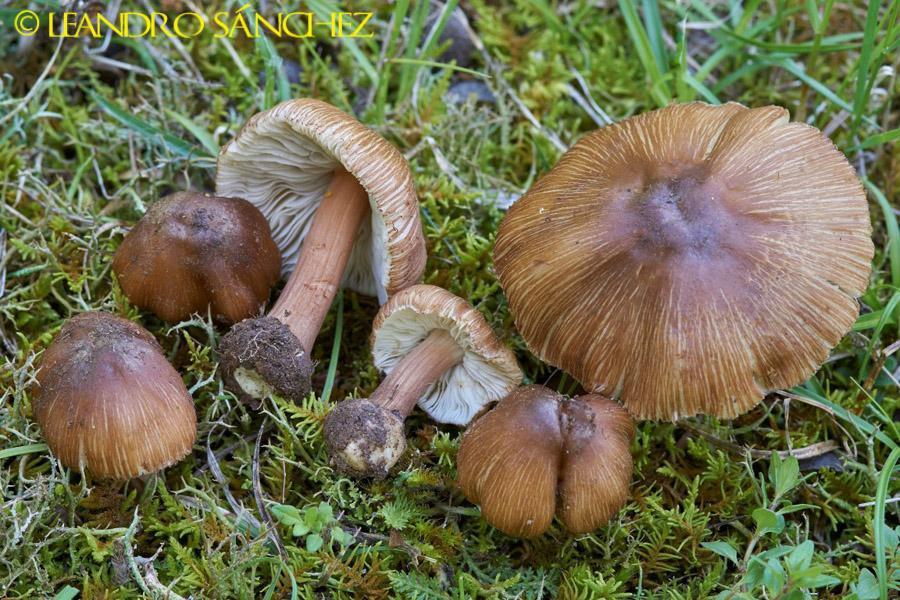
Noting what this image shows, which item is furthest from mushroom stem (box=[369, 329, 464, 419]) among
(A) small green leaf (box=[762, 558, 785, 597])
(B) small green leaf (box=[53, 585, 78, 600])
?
(A) small green leaf (box=[762, 558, 785, 597])

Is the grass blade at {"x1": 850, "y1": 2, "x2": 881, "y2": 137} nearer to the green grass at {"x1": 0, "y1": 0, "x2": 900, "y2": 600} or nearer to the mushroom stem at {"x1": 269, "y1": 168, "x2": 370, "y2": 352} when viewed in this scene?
the green grass at {"x1": 0, "y1": 0, "x2": 900, "y2": 600}

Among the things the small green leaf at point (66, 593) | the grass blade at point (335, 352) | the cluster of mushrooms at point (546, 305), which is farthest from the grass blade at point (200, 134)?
the small green leaf at point (66, 593)

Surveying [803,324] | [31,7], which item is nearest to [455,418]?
[803,324]

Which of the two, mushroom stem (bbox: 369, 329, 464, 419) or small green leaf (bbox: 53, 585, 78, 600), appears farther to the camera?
mushroom stem (bbox: 369, 329, 464, 419)

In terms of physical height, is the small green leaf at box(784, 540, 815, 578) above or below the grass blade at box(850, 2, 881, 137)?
below

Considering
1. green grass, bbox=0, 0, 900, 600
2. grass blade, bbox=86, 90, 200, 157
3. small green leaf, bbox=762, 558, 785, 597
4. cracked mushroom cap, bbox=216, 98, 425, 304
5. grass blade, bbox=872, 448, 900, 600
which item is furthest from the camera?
grass blade, bbox=86, 90, 200, 157

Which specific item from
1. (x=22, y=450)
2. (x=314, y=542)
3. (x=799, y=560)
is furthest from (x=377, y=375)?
(x=799, y=560)

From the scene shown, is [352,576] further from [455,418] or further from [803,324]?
[803,324]
